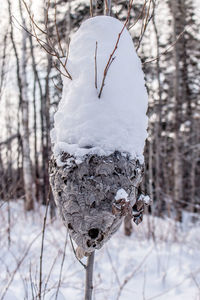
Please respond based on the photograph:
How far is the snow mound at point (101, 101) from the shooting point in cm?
128

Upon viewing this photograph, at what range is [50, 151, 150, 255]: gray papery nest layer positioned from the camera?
1.25m

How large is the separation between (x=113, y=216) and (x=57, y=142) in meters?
0.45

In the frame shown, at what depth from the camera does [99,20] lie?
56.6 inches

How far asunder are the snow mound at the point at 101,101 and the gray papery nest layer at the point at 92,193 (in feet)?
0.16

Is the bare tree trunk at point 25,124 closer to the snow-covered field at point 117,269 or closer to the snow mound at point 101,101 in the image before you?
the snow-covered field at point 117,269

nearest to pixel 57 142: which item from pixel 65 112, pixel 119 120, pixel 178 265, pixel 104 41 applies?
pixel 65 112

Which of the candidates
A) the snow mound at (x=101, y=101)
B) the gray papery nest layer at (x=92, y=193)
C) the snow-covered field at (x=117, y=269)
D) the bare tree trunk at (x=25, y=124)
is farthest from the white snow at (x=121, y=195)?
the bare tree trunk at (x=25, y=124)

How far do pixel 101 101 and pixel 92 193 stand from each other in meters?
0.43

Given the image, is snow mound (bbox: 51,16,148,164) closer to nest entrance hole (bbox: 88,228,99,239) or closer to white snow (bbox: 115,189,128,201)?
white snow (bbox: 115,189,128,201)

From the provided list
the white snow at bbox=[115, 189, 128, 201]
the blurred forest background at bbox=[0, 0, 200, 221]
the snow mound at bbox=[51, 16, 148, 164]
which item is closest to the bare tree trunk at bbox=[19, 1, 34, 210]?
the blurred forest background at bbox=[0, 0, 200, 221]

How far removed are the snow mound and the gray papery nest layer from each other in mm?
50

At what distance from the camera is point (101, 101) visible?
4.27 feet

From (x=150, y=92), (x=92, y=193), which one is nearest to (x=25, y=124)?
(x=150, y=92)

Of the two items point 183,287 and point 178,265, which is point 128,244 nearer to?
point 178,265
